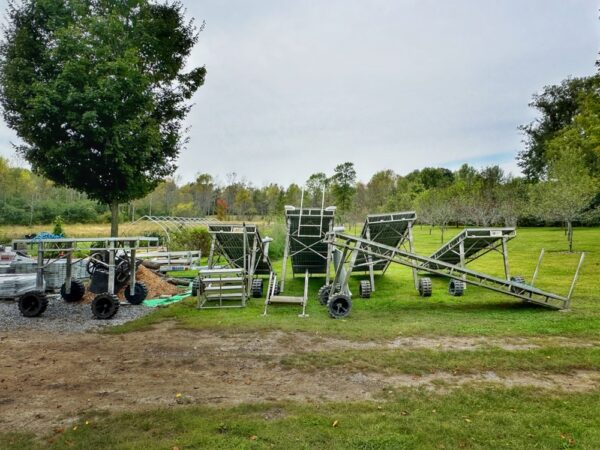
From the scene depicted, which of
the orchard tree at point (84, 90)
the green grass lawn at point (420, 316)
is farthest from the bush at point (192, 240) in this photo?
the green grass lawn at point (420, 316)

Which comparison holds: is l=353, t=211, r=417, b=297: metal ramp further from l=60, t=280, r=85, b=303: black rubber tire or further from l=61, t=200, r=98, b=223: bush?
l=61, t=200, r=98, b=223: bush

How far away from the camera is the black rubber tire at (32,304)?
350 inches

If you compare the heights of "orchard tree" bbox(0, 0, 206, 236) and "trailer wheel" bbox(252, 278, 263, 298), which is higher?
"orchard tree" bbox(0, 0, 206, 236)

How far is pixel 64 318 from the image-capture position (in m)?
8.79

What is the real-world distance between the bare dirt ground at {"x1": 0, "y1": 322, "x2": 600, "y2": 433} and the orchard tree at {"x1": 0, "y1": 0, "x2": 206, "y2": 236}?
7.97m

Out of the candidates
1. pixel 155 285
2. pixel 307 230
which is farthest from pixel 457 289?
pixel 155 285

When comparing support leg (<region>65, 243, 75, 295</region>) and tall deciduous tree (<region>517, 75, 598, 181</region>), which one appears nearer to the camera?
support leg (<region>65, 243, 75, 295</region>)

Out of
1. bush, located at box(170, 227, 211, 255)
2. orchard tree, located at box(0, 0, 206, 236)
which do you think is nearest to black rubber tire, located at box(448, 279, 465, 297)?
orchard tree, located at box(0, 0, 206, 236)

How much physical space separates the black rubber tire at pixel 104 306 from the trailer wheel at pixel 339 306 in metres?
4.94

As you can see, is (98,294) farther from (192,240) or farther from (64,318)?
(192,240)

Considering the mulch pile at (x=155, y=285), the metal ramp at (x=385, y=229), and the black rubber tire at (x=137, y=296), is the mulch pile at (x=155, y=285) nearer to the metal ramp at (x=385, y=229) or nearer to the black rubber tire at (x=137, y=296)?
the black rubber tire at (x=137, y=296)

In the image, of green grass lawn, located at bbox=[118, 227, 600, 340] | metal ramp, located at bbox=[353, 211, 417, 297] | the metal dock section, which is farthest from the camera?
metal ramp, located at bbox=[353, 211, 417, 297]

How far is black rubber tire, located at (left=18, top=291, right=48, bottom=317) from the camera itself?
8.88 m

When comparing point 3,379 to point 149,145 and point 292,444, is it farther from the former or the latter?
point 149,145
